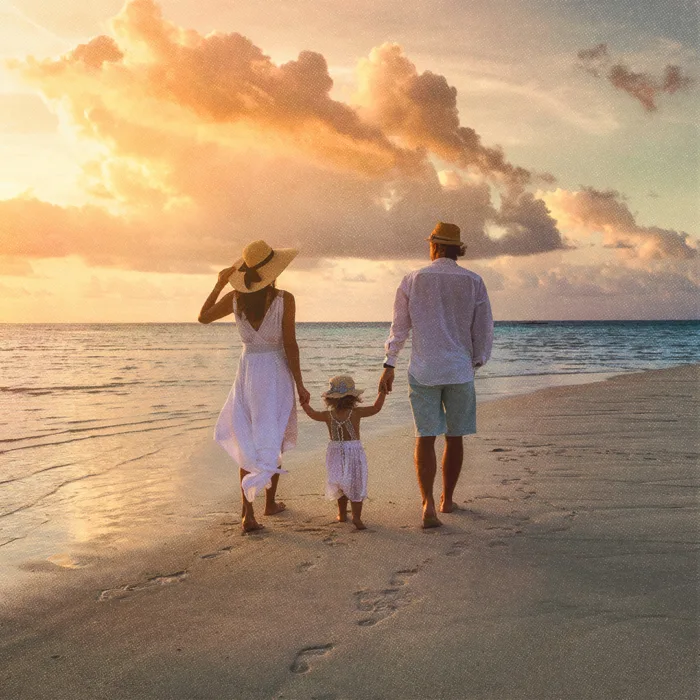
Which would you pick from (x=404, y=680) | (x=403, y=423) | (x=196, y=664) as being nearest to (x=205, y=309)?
(x=196, y=664)

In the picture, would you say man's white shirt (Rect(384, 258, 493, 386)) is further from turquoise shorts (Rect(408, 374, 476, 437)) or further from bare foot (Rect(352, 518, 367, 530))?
bare foot (Rect(352, 518, 367, 530))

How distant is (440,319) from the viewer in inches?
197

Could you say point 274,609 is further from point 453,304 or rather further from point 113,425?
point 113,425

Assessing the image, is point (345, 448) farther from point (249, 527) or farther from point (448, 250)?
point (448, 250)

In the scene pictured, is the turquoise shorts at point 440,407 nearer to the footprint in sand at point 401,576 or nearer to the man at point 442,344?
the man at point 442,344

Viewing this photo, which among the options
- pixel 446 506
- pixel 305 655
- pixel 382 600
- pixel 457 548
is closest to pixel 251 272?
pixel 446 506

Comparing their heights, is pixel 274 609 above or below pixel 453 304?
below

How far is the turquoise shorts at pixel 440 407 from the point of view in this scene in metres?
5.07

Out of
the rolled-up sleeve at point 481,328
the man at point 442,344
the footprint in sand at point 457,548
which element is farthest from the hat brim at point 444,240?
the footprint in sand at point 457,548

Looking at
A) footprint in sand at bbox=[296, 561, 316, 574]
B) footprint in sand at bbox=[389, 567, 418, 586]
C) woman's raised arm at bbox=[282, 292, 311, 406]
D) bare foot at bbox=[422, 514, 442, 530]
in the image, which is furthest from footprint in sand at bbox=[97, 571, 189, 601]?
bare foot at bbox=[422, 514, 442, 530]

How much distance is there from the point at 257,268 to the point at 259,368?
28.2 inches

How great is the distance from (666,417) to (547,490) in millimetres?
4594

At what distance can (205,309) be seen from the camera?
5250 mm

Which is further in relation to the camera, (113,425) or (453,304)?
(113,425)
